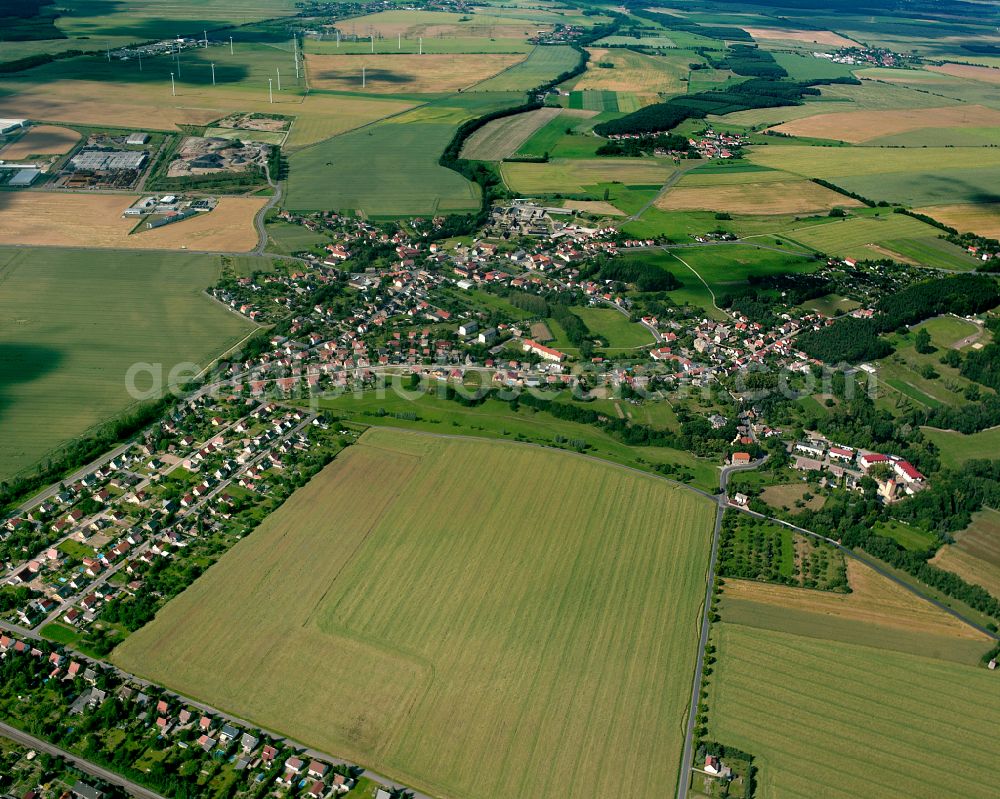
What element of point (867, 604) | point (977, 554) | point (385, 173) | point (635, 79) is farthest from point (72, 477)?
point (635, 79)

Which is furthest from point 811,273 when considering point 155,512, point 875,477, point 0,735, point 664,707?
point 0,735

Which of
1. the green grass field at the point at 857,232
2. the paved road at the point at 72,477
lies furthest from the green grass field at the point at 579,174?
the paved road at the point at 72,477

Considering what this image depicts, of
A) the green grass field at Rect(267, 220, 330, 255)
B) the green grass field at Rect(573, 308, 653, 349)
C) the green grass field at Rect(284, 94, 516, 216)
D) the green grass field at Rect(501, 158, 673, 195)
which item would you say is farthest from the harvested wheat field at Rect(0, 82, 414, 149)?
the green grass field at Rect(573, 308, 653, 349)

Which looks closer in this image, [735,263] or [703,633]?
[703,633]

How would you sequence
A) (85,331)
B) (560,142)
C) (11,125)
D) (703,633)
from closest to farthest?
(703,633) → (85,331) → (11,125) → (560,142)

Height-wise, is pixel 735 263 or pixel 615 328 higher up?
pixel 735 263

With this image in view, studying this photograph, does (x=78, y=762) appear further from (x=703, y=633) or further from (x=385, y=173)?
(x=385, y=173)

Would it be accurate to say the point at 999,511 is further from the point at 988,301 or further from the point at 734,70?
the point at 734,70
